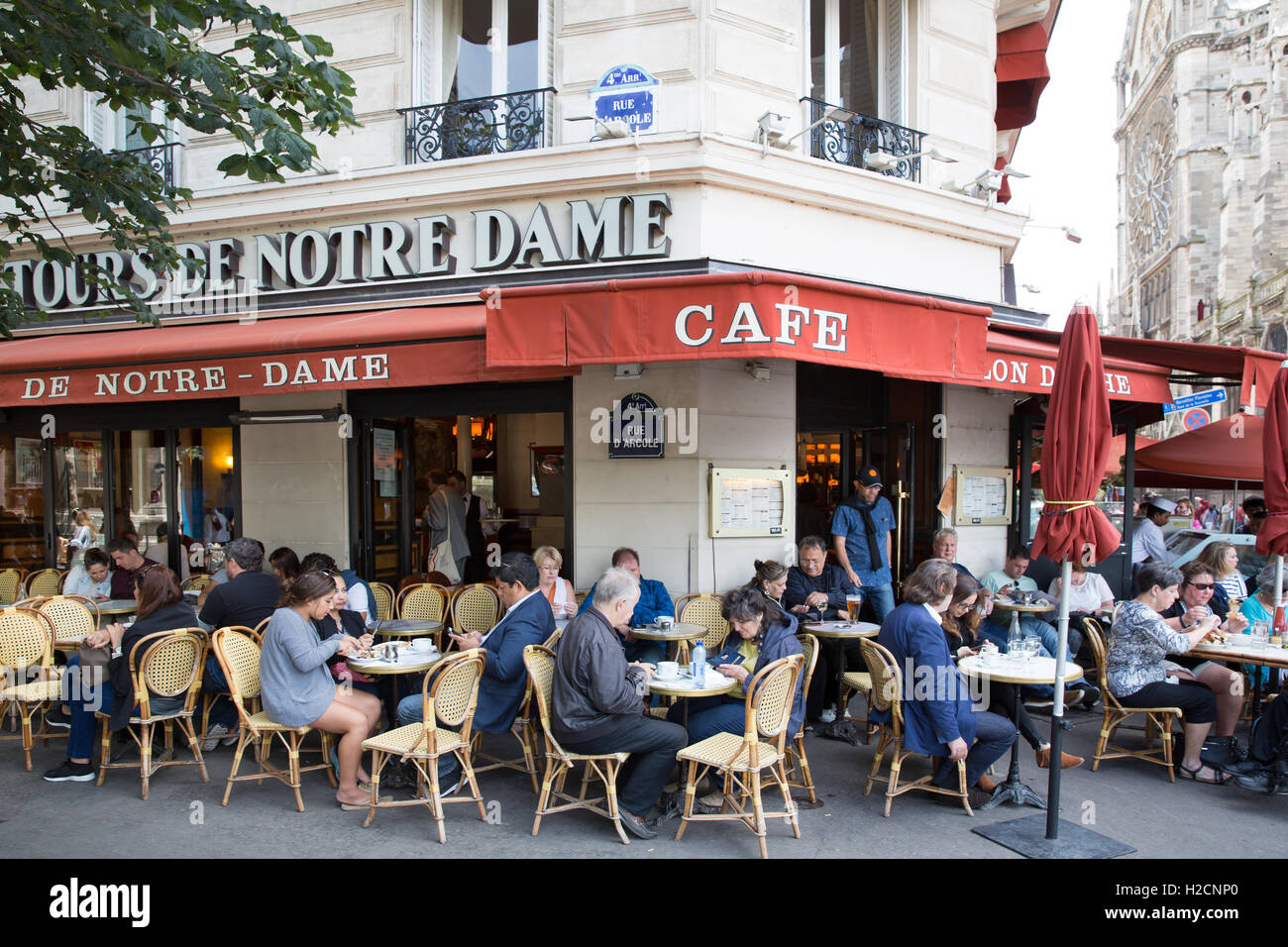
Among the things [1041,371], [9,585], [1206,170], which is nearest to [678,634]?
[1041,371]

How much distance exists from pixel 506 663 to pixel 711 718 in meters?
1.20

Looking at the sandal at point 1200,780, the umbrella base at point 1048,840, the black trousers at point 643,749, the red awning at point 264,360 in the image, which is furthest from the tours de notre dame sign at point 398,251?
the sandal at point 1200,780

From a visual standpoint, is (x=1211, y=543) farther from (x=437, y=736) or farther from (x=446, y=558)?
(x=437, y=736)

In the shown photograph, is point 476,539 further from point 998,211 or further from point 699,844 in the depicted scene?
point 998,211

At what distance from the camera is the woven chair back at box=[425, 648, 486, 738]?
14.4 ft

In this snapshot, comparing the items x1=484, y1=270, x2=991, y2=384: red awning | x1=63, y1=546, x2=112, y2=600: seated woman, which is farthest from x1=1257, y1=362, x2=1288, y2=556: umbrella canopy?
x1=63, y1=546, x2=112, y2=600: seated woman

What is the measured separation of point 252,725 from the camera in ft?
15.3

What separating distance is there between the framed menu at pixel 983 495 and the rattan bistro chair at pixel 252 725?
6.25 m

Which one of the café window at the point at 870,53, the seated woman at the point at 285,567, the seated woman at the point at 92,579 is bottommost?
the seated woman at the point at 92,579

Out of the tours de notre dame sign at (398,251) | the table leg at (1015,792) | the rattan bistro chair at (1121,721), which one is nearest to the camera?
the table leg at (1015,792)

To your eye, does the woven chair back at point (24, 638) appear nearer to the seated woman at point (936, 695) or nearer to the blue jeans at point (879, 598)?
the seated woman at point (936, 695)

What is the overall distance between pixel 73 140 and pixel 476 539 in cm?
550

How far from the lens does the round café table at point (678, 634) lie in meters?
5.81

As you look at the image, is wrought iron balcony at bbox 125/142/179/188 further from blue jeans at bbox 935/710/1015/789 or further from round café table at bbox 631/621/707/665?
blue jeans at bbox 935/710/1015/789
